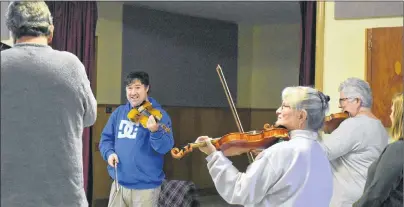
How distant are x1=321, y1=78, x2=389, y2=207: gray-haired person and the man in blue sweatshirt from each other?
1.01m

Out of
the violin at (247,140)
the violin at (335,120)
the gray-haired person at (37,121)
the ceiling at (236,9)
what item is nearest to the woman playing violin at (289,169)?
the violin at (247,140)

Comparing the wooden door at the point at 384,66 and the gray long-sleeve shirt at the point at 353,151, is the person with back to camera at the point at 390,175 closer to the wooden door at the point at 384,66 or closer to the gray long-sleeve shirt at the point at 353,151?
the gray long-sleeve shirt at the point at 353,151

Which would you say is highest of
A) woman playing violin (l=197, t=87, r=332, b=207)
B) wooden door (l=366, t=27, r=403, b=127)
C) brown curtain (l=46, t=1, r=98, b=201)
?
brown curtain (l=46, t=1, r=98, b=201)

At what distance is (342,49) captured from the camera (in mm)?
4867

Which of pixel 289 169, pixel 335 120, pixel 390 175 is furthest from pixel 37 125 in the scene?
pixel 335 120

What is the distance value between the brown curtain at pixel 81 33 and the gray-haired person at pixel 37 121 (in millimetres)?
4248

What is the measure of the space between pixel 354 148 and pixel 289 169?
1.42m

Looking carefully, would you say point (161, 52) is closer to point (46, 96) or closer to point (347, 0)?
point (347, 0)

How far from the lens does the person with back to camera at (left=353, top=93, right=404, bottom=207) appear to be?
2.58m

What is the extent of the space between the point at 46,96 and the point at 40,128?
10cm

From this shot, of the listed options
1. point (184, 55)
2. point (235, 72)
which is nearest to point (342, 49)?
point (184, 55)

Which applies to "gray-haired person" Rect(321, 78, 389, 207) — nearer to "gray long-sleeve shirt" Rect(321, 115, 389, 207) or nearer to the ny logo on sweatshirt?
"gray long-sleeve shirt" Rect(321, 115, 389, 207)

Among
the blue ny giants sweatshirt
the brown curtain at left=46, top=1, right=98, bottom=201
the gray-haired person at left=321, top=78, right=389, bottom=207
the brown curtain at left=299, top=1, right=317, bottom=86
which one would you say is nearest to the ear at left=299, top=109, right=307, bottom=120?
the gray-haired person at left=321, top=78, right=389, bottom=207

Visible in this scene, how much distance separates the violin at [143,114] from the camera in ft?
13.5
